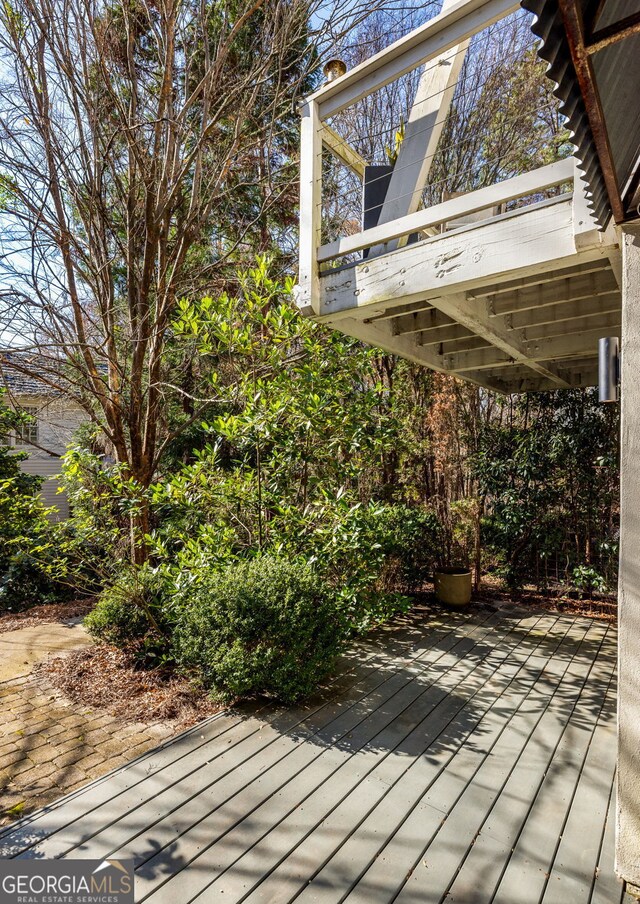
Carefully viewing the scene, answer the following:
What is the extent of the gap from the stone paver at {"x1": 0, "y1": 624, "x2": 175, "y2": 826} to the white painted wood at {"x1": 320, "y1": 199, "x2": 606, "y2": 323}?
2.94 meters

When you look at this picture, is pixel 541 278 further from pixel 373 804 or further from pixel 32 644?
pixel 32 644

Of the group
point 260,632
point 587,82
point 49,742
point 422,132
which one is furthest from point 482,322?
point 49,742

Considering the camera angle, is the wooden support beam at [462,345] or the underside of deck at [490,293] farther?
the wooden support beam at [462,345]

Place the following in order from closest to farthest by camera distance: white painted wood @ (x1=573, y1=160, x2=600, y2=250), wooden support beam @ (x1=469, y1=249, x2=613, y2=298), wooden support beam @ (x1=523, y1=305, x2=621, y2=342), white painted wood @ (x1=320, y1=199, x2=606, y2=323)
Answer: white painted wood @ (x1=573, y1=160, x2=600, y2=250)
white painted wood @ (x1=320, y1=199, x2=606, y2=323)
wooden support beam @ (x1=469, y1=249, x2=613, y2=298)
wooden support beam @ (x1=523, y1=305, x2=621, y2=342)

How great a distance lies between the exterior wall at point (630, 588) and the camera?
Result: 1.86 metres

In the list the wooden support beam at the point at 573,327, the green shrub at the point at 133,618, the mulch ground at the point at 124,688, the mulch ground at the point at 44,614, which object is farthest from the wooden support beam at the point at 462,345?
the mulch ground at the point at 44,614

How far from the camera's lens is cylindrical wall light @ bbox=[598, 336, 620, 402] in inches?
81.0

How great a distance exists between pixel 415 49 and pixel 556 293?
5.66 feet

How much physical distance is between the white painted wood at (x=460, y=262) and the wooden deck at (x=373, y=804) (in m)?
2.62

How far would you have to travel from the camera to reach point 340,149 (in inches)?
152

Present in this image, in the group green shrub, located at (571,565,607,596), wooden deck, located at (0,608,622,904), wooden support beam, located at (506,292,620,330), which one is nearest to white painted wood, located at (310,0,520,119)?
wooden support beam, located at (506,292,620,330)

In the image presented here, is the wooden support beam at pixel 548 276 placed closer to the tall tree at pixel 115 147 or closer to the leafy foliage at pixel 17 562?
the tall tree at pixel 115 147

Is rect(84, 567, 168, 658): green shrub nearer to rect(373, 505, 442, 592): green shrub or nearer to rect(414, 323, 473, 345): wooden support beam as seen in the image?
rect(373, 505, 442, 592): green shrub

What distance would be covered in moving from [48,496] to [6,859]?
409 inches
